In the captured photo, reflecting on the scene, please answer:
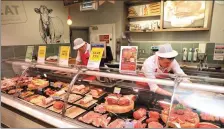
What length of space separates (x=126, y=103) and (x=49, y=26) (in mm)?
4241

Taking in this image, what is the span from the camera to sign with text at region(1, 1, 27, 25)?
13.4ft

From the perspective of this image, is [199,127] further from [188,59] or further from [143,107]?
[188,59]

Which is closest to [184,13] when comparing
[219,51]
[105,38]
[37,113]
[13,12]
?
[219,51]

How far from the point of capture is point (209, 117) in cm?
154

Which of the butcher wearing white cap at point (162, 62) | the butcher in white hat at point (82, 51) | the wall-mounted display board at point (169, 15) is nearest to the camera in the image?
the butcher wearing white cap at point (162, 62)

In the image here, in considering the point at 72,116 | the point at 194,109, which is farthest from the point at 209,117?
the point at 72,116

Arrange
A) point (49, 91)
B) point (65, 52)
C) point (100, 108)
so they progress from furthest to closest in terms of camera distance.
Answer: point (49, 91) < point (65, 52) < point (100, 108)

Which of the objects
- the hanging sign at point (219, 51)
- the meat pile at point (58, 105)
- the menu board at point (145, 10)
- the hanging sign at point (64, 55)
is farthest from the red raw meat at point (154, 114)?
the menu board at point (145, 10)

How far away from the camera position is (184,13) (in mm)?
4512

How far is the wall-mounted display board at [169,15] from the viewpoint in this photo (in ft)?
14.1

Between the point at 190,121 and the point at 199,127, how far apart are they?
0.08 m

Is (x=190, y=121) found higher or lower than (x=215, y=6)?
lower

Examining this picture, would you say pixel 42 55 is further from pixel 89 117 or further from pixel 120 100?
pixel 120 100

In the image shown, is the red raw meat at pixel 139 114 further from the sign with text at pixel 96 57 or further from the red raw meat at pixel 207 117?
the sign with text at pixel 96 57
